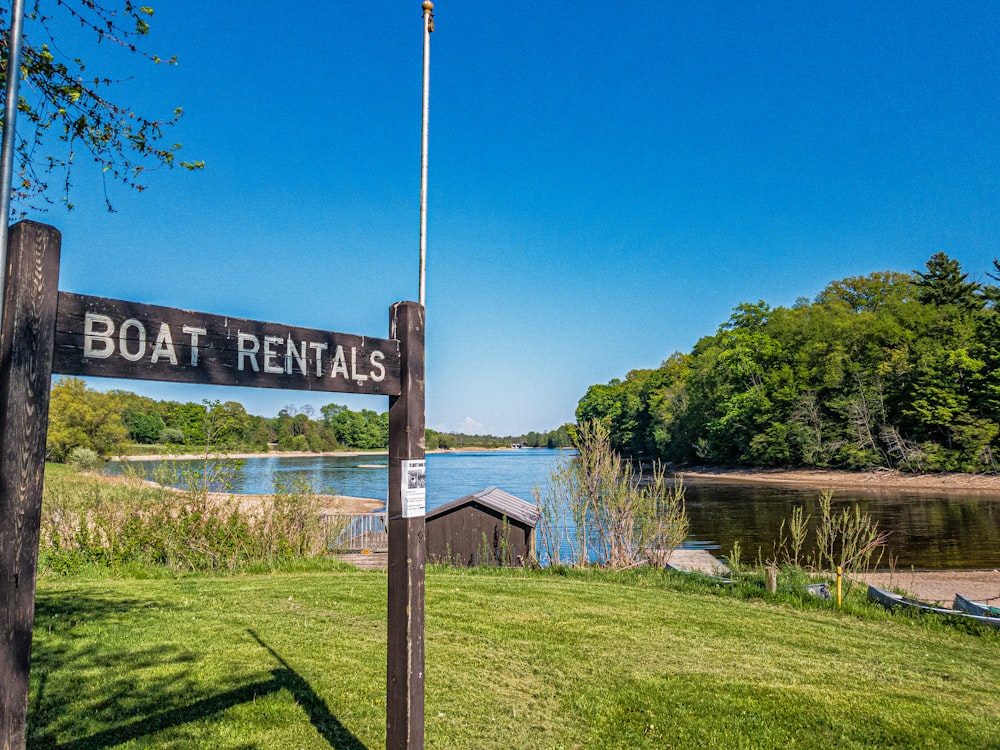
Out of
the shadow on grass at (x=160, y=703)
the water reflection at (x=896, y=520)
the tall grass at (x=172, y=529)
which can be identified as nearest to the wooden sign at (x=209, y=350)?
the shadow on grass at (x=160, y=703)

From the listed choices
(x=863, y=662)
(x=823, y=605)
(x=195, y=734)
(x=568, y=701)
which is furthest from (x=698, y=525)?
(x=195, y=734)

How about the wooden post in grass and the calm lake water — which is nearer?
the wooden post in grass

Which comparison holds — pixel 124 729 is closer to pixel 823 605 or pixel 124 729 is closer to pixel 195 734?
pixel 195 734

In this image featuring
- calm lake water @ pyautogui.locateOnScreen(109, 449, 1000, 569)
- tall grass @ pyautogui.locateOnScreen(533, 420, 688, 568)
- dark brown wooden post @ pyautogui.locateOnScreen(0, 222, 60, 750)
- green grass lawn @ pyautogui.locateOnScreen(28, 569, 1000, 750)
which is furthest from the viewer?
calm lake water @ pyautogui.locateOnScreen(109, 449, 1000, 569)

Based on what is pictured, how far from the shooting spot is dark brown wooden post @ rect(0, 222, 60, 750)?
201 cm

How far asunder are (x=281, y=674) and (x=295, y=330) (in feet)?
10.9

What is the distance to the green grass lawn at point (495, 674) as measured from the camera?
4.02 meters

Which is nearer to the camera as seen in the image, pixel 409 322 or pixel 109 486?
pixel 409 322

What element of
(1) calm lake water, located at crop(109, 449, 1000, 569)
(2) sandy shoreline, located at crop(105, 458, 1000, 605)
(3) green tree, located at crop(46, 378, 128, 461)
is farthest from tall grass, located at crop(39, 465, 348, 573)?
(3) green tree, located at crop(46, 378, 128, 461)

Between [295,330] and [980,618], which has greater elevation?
[295,330]

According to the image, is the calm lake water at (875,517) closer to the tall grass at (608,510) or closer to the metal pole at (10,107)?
the tall grass at (608,510)

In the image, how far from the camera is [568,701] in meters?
4.66

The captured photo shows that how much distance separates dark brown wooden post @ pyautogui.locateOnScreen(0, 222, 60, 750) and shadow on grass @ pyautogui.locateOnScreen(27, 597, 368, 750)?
6.56 ft

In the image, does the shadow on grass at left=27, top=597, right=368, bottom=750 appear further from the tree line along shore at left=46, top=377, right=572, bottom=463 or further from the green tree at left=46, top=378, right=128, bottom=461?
the green tree at left=46, top=378, right=128, bottom=461
